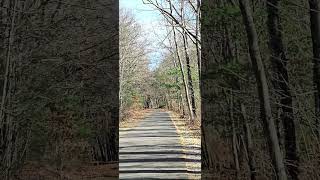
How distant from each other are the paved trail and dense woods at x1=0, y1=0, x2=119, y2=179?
3.53 feet

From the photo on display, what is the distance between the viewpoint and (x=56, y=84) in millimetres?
3537

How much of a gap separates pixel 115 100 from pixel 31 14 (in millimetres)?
1122

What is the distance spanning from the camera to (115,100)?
3977mm

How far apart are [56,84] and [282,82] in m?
1.83

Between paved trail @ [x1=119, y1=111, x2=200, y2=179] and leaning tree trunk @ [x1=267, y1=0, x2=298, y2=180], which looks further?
paved trail @ [x1=119, y1=111, x2=200, y2=179]

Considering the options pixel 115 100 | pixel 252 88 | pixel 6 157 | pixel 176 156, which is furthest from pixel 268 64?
pixel 176 156

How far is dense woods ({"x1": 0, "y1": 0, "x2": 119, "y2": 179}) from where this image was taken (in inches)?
131

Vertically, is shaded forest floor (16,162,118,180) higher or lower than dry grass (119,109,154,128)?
lower

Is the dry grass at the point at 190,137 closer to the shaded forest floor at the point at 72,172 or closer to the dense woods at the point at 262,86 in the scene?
the shaded forest floor at the point at 72,172

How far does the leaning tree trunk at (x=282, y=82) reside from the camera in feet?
9.75

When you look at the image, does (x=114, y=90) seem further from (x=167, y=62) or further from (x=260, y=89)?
(x=167, y=62)

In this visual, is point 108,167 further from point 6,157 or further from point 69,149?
point 6,157

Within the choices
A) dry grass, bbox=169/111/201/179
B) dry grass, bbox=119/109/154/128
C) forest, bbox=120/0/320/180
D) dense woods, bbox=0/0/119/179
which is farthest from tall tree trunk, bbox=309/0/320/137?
dry grass, bbox=119/109/154/128

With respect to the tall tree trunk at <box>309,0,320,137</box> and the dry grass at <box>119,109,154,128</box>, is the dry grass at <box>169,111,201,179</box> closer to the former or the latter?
the dry grass at <box>119,109,154,128</box>
